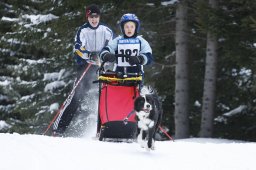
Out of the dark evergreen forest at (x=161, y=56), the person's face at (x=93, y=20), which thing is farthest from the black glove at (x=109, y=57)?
the dark evergreen forest at (x=161, y=56)

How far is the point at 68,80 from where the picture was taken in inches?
814

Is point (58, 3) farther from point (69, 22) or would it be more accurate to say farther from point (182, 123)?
point (182, 123)

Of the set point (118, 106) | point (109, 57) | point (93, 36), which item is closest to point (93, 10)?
point (93, 36)

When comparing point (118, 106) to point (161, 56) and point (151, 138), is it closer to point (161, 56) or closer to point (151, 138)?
point (151, 138)

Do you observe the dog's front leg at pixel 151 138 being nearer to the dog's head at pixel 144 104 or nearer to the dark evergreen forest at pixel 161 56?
the dog's head at pixel 144 104

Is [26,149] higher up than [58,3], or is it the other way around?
[58,3]

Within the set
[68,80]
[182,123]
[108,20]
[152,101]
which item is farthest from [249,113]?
[152,101]

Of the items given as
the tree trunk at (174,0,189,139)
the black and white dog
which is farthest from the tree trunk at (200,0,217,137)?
the black and white dog

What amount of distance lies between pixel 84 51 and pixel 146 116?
13.1 ft

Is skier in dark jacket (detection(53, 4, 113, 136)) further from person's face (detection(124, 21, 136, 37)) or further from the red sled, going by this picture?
the red sled

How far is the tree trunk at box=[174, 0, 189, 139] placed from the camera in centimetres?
1617

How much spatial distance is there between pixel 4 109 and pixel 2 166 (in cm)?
1891

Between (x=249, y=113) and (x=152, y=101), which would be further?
(x=249, y=113)

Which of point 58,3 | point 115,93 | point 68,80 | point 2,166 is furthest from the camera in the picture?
point 68,80
